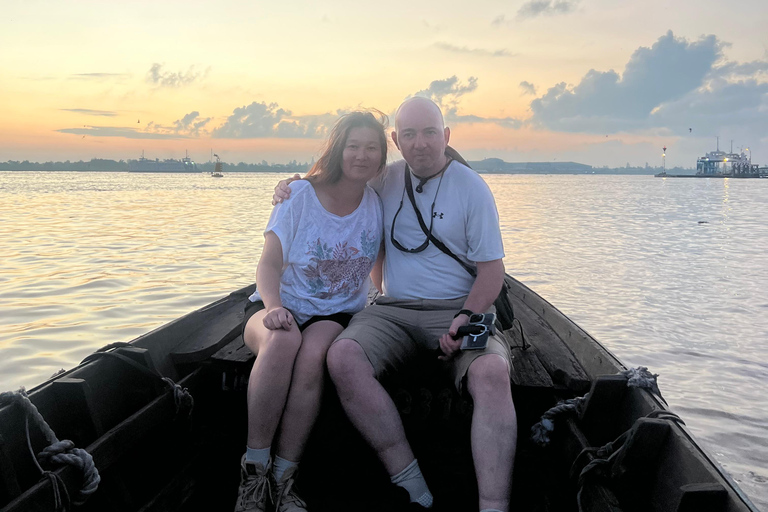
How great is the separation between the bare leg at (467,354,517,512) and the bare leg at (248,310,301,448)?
84cm

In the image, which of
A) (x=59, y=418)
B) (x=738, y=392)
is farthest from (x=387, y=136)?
(x=738, y=392)

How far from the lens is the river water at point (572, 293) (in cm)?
605

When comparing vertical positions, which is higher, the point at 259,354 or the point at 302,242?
the point at 302,242

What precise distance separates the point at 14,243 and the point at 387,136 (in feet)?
48.1

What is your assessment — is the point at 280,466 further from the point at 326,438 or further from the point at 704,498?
Answer: the point at 704,498

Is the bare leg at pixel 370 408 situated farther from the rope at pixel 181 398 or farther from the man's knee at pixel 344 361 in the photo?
the rope at pixel 181 398

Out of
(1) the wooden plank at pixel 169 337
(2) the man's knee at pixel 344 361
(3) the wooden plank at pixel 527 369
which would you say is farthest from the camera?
(1) the wooden plank at pixel 169 337

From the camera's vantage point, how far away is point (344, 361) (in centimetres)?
264

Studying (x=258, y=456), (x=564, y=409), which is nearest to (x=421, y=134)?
(x=564, y=409)

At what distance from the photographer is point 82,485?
7.11 ft

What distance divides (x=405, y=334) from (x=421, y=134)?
1100mm

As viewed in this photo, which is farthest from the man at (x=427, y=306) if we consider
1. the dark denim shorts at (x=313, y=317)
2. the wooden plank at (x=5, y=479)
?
the wooden plank at (x=5, y=479)

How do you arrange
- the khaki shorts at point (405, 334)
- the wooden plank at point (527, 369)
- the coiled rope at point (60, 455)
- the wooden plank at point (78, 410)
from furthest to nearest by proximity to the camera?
the wooden plank at point (527, 369) < the khaki shorts at point (405, 334) < the wooden plank at point (78, 410) < the coiled rope at point (60, 455)

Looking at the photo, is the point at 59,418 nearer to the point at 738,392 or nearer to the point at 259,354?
the point at 259,354
